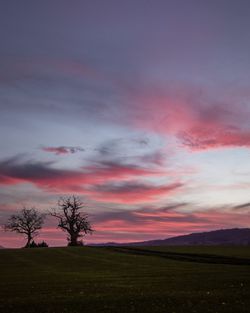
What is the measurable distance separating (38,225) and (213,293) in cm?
10823

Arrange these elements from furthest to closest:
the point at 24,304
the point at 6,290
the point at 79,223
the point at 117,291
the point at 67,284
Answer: the point at 79,223, the point at 67,284, the point at 6,290, the point at 117,291, the point at 24,304

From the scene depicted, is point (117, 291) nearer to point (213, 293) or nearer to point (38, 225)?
point (213, 293)

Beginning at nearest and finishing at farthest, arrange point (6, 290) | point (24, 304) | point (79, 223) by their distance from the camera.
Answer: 1. point (24, 304)
2. point (6, 290)
3. point (79, 223)

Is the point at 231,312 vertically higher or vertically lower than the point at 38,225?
lower

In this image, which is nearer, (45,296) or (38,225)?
(45,296)

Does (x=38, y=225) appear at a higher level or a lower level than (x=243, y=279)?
higher

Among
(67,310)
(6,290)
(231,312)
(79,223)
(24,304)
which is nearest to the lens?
(231,312)

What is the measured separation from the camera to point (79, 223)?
4926 inches

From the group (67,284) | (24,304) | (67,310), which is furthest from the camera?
(67,284)

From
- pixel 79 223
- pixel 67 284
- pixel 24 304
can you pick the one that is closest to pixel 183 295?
pixel 24 304

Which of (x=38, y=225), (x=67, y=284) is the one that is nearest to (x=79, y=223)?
(x=38, y=225)

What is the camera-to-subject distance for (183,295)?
2470 centimetres

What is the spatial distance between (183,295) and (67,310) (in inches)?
286

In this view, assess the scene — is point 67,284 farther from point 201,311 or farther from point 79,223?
point 79,223
